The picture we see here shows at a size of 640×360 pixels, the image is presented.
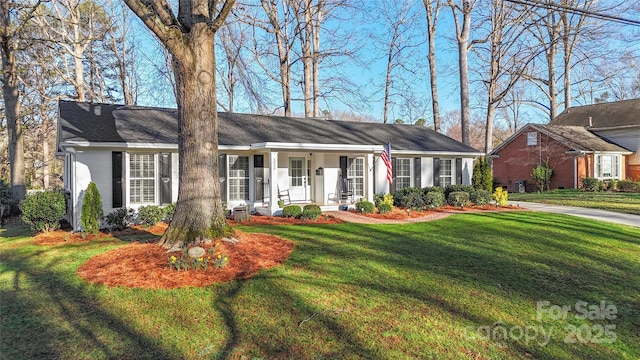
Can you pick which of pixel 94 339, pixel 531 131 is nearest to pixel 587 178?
pixel 531 131

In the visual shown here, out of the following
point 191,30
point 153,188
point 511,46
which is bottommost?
point 153,188

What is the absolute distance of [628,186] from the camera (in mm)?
23438

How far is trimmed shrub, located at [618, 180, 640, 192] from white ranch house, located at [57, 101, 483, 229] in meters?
13.7

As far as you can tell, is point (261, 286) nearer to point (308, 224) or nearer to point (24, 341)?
point (24, 341)

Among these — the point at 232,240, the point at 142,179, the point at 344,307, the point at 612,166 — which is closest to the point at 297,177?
the point at 142,179

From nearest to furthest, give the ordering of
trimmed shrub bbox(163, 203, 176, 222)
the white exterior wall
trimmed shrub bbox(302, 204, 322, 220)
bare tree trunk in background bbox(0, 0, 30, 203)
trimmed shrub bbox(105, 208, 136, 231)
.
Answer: trimmed shrub bbox(105, 208, 136, 231), the white exterior wall, trimmed shrub bbox(163, 203, 176, 222), trimmed shrub bbox(302, 204, 322, 220), bare tree trunk in background bbox(0, 0, 30, 203)

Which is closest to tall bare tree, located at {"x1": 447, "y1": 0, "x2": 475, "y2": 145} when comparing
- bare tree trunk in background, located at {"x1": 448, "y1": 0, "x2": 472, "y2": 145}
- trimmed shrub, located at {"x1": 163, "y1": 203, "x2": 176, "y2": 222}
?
bare tree trunk in background, located at {"x1": 448, "y1": 0, "x2": 472, "y2": 145}

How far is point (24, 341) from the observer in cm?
373

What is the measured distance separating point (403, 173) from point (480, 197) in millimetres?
3133

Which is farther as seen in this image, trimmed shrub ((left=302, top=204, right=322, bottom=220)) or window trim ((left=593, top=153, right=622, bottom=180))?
window trim ((left=593, top=153, right=622, bottom=180))

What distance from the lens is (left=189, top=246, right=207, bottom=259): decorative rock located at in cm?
584

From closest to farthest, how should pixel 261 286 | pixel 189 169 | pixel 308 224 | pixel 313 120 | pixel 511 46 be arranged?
pixel 261 286 < pixel 189 169 < pixel 308 224 < pixel 313 120 < pixel 511 46

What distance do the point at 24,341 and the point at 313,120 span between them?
14718 mm

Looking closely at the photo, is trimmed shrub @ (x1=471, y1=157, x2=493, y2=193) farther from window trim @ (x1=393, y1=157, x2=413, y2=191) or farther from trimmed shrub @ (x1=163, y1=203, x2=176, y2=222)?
trimmed shrub @ (x1=163, y1=203, x2=176, y2=222)
